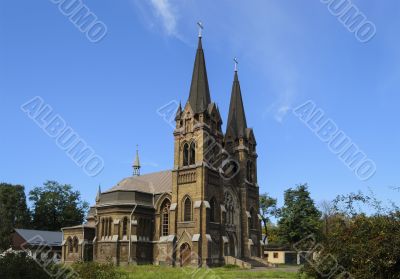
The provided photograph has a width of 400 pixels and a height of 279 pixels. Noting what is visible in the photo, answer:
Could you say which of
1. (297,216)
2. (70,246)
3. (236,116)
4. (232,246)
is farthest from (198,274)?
(297,216)

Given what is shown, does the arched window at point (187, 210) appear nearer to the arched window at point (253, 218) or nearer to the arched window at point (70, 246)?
the arched window at point (253, 218)

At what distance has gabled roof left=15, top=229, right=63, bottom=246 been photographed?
6242cm

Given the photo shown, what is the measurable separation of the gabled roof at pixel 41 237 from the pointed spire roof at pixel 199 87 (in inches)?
1272

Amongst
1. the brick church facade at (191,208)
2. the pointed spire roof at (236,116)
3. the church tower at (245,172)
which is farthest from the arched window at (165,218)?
the pointed spire roof at (236,116)

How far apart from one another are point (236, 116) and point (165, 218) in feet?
53.2

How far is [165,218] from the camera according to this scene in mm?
46344

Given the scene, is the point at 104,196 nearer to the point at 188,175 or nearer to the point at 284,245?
the point at 188,175

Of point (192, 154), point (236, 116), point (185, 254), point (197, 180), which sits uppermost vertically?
point (236, 116)

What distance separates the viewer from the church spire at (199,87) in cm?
4575

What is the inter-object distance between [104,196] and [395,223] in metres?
37.7

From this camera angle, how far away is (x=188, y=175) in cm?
4372

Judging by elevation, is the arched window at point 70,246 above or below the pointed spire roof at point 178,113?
below

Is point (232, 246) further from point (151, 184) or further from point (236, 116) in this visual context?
point (236, 116)

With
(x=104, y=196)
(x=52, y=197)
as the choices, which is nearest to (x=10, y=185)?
(x=52, y=197)
